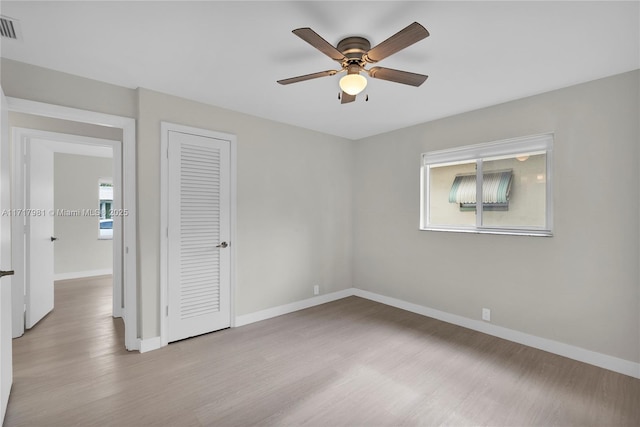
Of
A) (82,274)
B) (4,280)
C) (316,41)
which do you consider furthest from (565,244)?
(82,274)

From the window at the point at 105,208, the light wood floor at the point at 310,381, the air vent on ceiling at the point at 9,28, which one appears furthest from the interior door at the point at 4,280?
the window at the point at 105,208

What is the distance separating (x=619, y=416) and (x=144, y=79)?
14.5 ft

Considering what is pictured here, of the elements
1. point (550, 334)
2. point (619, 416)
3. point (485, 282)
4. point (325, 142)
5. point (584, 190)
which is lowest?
point (619, 416)

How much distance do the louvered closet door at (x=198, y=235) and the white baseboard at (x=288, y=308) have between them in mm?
218

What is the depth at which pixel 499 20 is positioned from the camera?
1813 mm

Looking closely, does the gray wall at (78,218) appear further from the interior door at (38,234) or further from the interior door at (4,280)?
the interior door at (4,280)

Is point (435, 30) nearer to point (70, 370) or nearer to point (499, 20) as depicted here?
point (499, 20)

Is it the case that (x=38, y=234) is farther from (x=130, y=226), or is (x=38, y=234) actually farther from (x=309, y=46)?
Result: (x=309, y=46)

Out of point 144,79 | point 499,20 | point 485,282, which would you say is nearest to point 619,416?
point 485,282

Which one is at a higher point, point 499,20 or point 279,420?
point 499,20

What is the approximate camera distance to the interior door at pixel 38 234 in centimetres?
329

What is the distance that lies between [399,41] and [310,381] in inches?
97.4

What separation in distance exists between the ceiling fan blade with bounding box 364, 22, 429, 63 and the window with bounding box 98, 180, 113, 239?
6616 millimetres

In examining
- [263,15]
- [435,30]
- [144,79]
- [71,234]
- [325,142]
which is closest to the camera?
[263,15]
